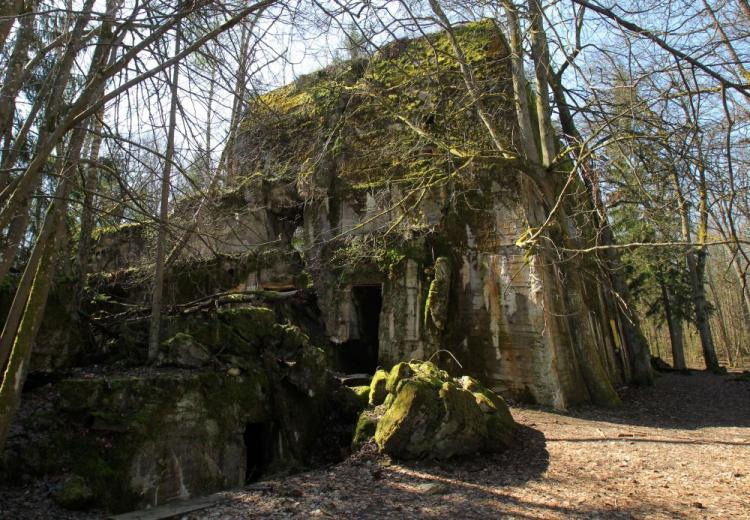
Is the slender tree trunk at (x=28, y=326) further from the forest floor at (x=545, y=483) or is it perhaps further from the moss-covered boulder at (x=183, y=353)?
the moss-covered boulder at (x=183, y=353)

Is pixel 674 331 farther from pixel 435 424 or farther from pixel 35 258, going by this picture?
pixel 35 258

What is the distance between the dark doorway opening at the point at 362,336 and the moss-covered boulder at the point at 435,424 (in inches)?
207

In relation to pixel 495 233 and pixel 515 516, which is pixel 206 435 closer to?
pixel 515 516

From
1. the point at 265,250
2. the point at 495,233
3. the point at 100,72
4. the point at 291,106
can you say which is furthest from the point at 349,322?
the point at 100,72

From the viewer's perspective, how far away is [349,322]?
11.9 meters

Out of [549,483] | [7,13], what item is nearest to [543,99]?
[549,483]

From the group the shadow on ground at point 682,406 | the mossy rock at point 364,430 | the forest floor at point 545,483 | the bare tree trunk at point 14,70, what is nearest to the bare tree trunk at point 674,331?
the shadow on ground at point 682,406

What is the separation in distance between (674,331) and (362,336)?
14667 mm

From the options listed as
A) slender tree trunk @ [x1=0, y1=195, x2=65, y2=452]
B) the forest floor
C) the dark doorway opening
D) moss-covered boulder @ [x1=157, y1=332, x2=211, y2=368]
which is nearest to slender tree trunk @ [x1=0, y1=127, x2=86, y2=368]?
slender tree trunk @ [x1=0, y1=195, x2=65, y2=452]

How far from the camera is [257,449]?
8180 millimetres

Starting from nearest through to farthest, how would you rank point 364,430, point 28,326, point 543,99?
point 28,326 < point 364,430 < point 543,99

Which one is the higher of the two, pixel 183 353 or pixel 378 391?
pixel 183 353

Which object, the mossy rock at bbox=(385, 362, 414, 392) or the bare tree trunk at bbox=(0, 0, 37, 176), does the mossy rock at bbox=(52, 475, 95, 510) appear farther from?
the mossy rock at bbox=(385, 362, 414, 392)

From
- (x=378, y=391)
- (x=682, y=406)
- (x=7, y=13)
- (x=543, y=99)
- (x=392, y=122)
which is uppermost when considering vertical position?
(x=392, y=122)
